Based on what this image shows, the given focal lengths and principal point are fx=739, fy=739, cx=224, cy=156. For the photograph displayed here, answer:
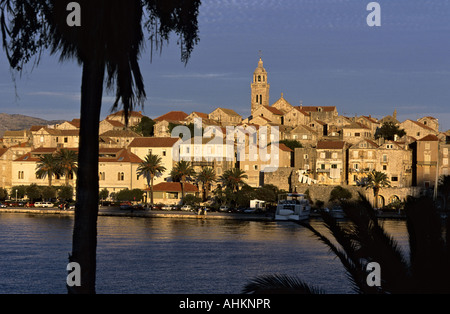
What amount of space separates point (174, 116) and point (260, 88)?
29.1 m

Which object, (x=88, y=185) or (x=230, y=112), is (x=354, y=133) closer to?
(x=230, y=112)

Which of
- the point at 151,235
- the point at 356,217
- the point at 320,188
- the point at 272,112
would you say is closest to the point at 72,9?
the point at 356,217

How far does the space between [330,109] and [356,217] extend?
129 meters

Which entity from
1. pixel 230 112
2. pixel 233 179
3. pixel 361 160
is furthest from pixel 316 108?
pixel 233 179

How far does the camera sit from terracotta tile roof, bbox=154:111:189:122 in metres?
143

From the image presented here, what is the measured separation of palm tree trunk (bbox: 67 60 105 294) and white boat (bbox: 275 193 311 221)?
73.3m

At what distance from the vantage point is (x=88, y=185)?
886 cm

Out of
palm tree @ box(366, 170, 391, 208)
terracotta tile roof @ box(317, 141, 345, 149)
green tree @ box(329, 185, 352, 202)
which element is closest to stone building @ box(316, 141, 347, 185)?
terracotta tile roof @ box(317, 141, 345, 149)

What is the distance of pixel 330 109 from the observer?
140m

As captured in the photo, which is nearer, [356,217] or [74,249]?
[74,249]

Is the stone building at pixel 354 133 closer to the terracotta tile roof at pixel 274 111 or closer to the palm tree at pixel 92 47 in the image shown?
the terracotta tile roof at pixel 274 111

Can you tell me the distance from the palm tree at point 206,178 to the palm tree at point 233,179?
1.67 m

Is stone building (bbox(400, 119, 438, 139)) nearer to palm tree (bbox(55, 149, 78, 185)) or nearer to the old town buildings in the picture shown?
the old town buildings
